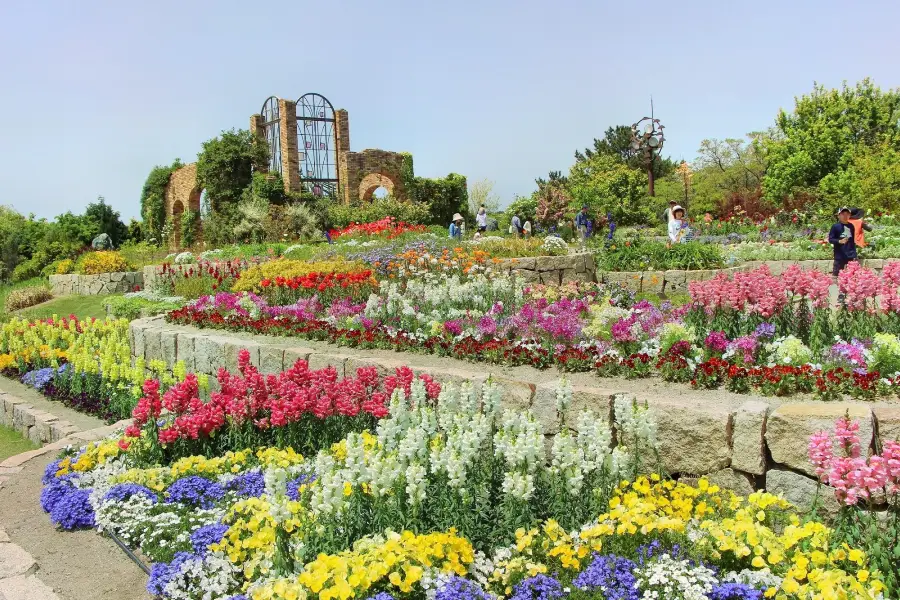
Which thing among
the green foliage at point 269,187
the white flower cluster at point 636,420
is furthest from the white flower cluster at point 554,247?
the green foliage at point 269,187

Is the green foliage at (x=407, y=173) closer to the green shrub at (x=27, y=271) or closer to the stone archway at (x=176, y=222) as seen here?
the stone archway at (x=176, y=222)

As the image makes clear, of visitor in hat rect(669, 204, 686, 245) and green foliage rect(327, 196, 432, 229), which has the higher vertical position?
green foliage rect(327, 196, 432, 229)

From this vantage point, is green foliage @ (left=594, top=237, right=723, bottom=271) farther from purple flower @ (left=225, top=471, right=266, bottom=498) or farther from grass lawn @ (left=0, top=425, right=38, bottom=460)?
grass lawn @ (left=0, top=425, right=38, bottom=460)

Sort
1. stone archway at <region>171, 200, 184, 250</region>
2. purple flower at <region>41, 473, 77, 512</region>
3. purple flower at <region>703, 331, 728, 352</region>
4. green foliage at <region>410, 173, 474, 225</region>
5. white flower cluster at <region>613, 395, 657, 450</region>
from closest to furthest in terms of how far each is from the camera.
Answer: white flower cluster at <region>613, 395, 657, 450</region> → purple flower at <region>41, 473, 77, 512</region> → purple flower at <region>703, 331, 728, 352</region> → green foliage at <region>410, 173, 474, 225</region> → stone archway at <region>171, 200, 184, 250</region>

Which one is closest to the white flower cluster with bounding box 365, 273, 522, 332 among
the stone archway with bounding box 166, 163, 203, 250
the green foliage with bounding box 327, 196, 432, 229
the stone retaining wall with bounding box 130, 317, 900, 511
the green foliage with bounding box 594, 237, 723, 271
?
the stone retaining wall with bounding box 130, 317, 900, 511

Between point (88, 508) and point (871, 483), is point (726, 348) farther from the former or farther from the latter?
point (88, 508)

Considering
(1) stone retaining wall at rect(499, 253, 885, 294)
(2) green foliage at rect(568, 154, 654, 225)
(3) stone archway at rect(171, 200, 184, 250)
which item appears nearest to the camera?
(1) stone retaining wall at rect(499, 253, 885, 294)

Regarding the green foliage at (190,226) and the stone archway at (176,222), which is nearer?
the green foliage at (190,226)

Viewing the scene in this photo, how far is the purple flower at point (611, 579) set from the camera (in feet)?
8.43

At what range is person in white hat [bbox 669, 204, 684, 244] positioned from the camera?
13.3 meters

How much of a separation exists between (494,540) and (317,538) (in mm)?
817

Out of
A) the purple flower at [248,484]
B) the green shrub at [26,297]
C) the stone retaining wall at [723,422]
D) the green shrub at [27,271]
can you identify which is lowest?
the purple flower at [248,484]

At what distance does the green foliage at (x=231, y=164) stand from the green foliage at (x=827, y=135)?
861 inches

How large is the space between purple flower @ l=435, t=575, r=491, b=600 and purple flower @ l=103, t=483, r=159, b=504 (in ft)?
7.48
